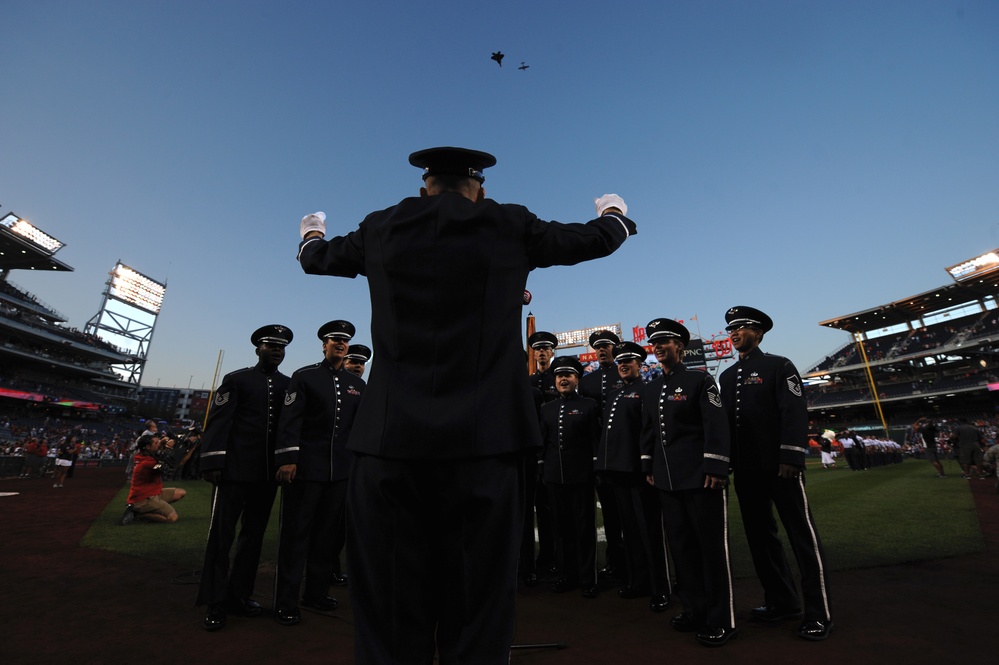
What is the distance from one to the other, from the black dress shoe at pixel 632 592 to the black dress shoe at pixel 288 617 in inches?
111

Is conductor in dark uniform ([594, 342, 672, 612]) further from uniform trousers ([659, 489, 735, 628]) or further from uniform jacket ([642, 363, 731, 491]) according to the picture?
uniform trousers ([659, 489, 735, 628])

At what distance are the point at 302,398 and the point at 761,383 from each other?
4.07m

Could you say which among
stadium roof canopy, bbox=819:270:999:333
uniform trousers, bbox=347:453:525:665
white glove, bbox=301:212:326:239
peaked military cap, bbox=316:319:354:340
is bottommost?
uniform trousers, bbox=347:453:525:665

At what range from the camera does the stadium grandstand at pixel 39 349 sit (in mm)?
42562

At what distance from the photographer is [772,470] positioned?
3936 millimetres

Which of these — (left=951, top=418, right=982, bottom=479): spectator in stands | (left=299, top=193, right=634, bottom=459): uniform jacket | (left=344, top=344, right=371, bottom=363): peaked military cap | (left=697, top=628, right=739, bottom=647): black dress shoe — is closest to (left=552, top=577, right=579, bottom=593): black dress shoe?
(left=697, top=628, right=739, bottom=647): black dress shoe

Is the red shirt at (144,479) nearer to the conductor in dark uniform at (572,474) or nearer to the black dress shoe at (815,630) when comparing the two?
the conductor in dark uniform at (572,474)

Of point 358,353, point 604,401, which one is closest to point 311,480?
point 358,353

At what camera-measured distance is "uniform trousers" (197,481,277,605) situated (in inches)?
154

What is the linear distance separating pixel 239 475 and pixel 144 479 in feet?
19.7

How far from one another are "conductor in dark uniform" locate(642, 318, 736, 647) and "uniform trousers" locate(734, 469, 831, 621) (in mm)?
421

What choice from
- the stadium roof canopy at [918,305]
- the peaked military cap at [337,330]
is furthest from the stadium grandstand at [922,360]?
the peaked military cap at [337,330]

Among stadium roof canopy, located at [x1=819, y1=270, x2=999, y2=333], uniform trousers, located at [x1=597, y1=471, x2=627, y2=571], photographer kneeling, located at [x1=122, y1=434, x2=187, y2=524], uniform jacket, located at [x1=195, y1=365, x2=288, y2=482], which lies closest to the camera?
uniform jacket, located at [x1=195, y1=365, x2=288, y2=482]

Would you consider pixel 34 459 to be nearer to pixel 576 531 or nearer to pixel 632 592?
pixel 576 531
